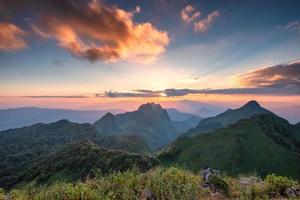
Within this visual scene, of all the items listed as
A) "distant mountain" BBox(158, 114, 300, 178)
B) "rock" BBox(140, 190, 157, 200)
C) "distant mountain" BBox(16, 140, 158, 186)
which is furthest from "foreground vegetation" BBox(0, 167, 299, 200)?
"distant mountain" BBox(158, 114, 300, 178)

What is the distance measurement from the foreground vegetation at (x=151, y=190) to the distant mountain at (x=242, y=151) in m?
98.7

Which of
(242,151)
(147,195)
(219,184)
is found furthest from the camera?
(242,151)

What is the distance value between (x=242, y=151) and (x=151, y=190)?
13581 cm

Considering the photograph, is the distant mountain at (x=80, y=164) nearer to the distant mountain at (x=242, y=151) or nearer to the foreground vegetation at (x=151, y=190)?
the distant mountain at (x=242, y=151)

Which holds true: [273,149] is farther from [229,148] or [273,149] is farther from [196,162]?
[196,162]

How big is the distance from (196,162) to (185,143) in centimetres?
3038

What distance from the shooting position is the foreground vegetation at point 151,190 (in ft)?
36.9

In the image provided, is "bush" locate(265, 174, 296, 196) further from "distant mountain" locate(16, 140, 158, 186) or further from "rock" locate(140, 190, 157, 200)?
"distant mountain" locate(16, 140, 158, 186)

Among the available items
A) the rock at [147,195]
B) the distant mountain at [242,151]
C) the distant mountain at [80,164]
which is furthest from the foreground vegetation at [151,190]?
the distant mountain at [242,151]

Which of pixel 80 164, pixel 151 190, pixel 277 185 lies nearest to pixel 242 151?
pixel 80 164

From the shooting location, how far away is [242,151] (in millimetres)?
137625

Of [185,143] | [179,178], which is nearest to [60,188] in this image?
[179,178]

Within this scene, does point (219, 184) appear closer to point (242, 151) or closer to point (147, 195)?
point (147, 195)

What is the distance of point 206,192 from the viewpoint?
1329 cm
